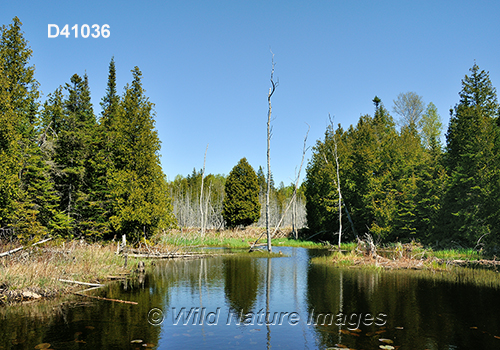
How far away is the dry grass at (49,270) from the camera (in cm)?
1252

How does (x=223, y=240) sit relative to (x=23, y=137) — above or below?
below

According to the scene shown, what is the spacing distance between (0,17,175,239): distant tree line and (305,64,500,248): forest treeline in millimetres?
21983

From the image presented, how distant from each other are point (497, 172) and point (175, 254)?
27.4m

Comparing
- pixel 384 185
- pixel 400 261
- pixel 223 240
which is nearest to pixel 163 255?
pixel 223 240

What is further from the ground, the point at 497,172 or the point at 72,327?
the point at 497,172

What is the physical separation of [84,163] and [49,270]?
16.6 metres

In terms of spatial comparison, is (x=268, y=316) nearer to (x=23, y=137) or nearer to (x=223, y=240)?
(x=23, y=137)

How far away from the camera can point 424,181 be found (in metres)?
36.1

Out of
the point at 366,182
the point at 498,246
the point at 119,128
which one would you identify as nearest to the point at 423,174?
the point at 366,182

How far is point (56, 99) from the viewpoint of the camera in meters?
31.2

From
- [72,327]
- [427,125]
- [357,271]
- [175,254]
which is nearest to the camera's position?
[72,327]

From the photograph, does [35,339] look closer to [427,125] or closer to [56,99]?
[56,99]

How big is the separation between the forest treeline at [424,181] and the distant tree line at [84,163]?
22.0 meters

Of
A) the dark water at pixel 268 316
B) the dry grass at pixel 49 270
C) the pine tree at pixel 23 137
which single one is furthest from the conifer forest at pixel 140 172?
the dark water at pixel 268 316
